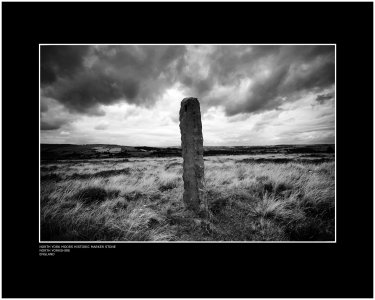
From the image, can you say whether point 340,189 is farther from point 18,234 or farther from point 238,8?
point 18,234

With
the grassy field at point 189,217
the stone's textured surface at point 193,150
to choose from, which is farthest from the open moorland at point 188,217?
the stone's textured surface at point 193,150

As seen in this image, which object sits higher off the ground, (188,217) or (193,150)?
(193,150)

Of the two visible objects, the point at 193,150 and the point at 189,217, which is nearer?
the point at 193,150

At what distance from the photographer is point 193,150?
3092 millimetres

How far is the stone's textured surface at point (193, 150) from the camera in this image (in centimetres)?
307

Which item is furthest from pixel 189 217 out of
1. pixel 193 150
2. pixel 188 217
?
pixel 193 150

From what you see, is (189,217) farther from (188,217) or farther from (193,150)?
(193,150)

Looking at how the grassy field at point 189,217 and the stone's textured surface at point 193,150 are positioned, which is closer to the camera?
the grassy field at point 189,217

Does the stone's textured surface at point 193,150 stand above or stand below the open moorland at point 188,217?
above

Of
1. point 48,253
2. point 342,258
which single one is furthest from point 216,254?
point 48,253

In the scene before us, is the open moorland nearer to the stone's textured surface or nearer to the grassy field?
the grassy field

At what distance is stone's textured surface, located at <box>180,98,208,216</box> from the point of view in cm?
307

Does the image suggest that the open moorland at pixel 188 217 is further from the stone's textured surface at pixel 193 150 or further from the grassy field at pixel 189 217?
the stone's textured surface at pixel 193 150

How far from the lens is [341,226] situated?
289 centimetres
